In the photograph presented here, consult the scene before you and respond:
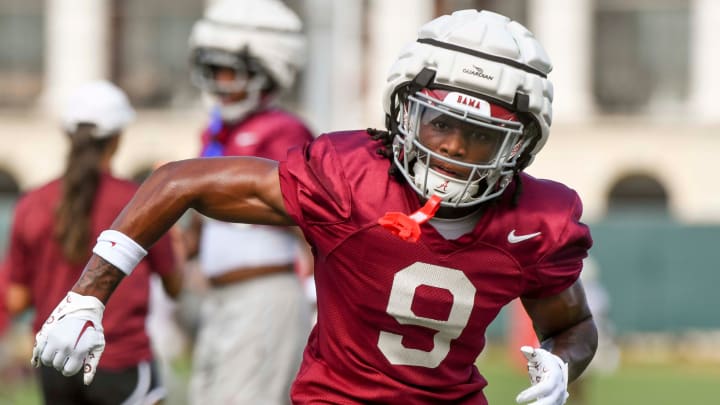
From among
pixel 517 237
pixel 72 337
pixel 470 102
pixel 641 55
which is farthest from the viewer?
pixel 641 55

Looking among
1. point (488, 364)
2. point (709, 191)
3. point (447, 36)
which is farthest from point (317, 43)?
point (709, 191)

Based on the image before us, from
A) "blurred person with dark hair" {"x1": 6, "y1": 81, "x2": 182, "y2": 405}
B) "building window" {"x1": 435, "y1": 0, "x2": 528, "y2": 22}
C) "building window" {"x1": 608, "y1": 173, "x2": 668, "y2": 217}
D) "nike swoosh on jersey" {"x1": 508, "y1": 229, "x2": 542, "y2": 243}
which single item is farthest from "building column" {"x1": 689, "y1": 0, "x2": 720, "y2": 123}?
"nike swoosh on jersey" {"x1": 508, "y1": 229, "x2": 542, "y2": 243}

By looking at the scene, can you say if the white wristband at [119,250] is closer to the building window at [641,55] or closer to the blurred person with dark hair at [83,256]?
Answer: the blurred person with dark hair at [83,256]

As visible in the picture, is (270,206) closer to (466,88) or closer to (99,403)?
(466,88)

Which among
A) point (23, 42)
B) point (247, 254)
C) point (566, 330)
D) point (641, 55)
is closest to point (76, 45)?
point (23, 42)

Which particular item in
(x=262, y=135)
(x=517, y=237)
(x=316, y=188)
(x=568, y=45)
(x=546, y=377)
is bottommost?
(x=568, y=45)

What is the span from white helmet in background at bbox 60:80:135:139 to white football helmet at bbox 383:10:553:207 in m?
1.96

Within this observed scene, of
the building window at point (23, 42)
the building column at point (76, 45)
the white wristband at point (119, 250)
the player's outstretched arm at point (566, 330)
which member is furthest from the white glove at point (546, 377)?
the building window at point (23, 42)

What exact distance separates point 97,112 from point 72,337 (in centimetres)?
203

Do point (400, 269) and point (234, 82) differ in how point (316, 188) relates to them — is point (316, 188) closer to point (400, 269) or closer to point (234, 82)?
point (400, 269)

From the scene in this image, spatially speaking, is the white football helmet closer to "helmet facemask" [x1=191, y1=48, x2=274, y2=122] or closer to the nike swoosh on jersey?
the nike swoosh on jersey

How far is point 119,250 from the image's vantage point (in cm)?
411

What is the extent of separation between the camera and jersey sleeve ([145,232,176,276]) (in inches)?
231

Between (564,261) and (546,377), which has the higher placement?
(564,261)
